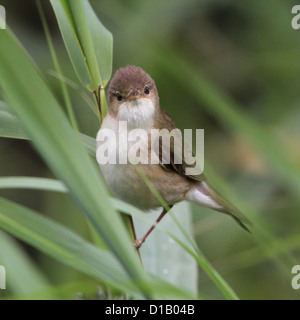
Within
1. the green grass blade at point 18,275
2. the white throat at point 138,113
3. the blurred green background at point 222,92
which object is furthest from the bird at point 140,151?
the blurred green background at point 222,92

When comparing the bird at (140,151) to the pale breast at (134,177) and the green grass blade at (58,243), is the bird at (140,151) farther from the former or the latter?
the green grass blade at (58,243)

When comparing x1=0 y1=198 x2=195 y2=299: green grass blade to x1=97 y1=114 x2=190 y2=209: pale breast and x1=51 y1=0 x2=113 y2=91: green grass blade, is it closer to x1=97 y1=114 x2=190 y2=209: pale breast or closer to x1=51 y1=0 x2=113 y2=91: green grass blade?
x1=51 y1=0 x2=113 y2=91: green grass blade

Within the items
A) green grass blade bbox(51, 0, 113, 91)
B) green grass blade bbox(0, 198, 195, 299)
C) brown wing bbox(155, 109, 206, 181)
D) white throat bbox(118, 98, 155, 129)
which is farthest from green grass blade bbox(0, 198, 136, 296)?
brown wing bbox(155, 109, 206, 181)

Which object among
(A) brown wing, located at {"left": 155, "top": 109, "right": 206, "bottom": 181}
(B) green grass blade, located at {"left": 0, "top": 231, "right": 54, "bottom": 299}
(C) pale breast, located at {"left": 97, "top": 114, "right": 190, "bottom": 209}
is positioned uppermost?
(A) brown wing, located at {"left": 155, "top": 109, "right": 206, "bottom": 181}

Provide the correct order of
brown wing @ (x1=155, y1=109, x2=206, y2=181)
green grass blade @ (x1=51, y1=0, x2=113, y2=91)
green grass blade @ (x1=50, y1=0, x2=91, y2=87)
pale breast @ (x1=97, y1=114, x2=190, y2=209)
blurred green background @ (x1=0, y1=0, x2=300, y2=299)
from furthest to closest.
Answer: blurred green background @ (x1=0, y1=0, x2=300, y2=299), brown wing @ (x1=155, y1=109, x2=206, y2=181), pale breast @ (x1=97, y1=114, x2=190, y2=209), green grass blade @ (x1=50, y1=0, x2=91, y2=87), green grass blade @ (x1=51, y1=0, x2=113, y2=91)

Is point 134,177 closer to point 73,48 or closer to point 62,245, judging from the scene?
point 73,48

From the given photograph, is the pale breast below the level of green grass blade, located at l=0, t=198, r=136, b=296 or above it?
above
